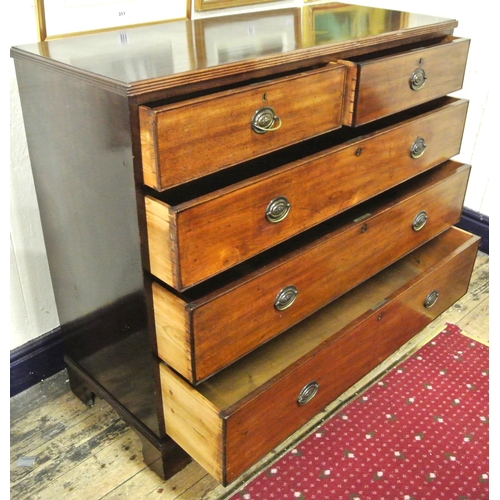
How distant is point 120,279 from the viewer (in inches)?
46.3

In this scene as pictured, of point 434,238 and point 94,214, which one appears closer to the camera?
point 94,214

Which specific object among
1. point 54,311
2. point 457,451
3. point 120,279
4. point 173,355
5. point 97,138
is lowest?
point 457,451

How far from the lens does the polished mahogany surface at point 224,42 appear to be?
1017mm

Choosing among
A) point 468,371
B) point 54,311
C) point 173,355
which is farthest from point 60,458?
point 468,371

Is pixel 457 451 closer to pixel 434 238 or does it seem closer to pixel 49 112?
pixel 434 238

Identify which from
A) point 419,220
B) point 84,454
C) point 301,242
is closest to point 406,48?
point 419,220

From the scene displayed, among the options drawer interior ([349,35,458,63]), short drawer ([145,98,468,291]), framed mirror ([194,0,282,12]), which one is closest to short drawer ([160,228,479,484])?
short drawer ([145,98,468,291])

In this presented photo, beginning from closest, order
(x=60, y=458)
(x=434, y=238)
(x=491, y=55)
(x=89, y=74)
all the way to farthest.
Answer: (x=89, y=74)
(x=60, y=458)
(x=434, y=238)
(x=491, y=55)

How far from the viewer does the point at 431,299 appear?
5.50ft

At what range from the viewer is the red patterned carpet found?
1.35m

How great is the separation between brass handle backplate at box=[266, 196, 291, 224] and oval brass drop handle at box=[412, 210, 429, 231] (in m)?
0.55

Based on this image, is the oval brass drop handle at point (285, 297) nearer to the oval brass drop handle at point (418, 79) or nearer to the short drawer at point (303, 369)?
the short drawer at point (303, 369)

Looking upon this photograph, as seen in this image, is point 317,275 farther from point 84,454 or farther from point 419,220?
point 84,454

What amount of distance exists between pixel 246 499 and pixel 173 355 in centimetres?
41
